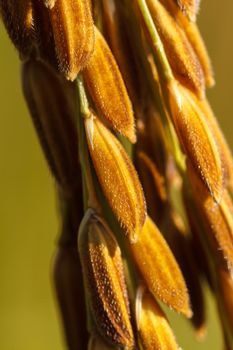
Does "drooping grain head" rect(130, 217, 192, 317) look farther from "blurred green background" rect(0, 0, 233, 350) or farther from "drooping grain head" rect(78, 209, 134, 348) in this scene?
"blurred green background" rect(0, 0, 233, 350)

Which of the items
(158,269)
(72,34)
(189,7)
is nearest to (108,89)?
(72,34)

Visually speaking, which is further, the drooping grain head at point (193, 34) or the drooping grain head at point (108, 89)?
the drooping grain head at point (193, 34)

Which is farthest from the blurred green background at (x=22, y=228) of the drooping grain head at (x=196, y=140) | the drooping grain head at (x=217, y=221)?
the drooping grain head at (x=196, y=140)

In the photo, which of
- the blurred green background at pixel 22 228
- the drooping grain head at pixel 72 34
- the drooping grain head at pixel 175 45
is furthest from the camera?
the blurred green background at pixel 22 228

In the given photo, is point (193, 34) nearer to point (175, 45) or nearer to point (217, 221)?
point (175, 45)

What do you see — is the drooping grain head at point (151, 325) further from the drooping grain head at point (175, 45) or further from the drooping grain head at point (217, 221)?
the drooping grain head at point (175, 45)
